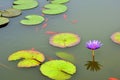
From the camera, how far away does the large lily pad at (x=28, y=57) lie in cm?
144

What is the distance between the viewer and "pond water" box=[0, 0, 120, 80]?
54.4 inches

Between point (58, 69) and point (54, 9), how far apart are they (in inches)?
→ 32.4

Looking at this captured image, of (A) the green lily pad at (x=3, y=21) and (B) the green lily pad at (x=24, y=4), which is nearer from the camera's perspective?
(A) the green lily pad at (x=3, y=21)

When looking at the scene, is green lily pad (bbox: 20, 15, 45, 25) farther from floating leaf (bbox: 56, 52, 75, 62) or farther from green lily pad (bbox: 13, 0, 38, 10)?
floating leaf (bbox: 56, 52, 75, 62)

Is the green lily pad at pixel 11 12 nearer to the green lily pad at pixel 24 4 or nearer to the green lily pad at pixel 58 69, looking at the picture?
the green lily pad at pixel 24 4

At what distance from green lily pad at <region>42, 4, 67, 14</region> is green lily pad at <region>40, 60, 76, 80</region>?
2.30 ft

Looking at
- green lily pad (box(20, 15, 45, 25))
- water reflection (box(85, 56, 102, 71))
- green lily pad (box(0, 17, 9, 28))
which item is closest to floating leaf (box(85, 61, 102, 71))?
water reflection (box(85, 56, 102, 71))

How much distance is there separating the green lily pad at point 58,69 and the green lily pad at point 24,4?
86cm

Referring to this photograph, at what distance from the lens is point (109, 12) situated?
6.56ft

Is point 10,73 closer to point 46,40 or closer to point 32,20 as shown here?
point 46,40

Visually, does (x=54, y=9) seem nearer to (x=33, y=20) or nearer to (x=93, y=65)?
(x=33, y=20)

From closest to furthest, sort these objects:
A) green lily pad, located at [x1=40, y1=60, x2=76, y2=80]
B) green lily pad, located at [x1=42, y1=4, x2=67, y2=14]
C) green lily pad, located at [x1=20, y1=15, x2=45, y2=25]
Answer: green lily pad, located at [x1=40, y1=60, x2=76, y2=80], green lily pad, located at [x1=20, y1=15, x2=45, y2=25], green lily pad, located at [x1=42, y1=4, x2=67, y2=14]

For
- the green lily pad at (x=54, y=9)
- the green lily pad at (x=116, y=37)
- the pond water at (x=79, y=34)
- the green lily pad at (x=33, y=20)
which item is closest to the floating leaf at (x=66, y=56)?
the pond water at (x=79, y=34)

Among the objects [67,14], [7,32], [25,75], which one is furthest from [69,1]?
[25,75]
